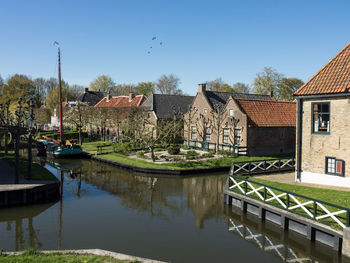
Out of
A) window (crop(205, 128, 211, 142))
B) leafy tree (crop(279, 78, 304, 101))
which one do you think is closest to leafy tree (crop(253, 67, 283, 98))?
leafy tree (crop(279, 78, 304, 101))

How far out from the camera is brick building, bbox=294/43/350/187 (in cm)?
1762

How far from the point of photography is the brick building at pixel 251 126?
3375 centimetres

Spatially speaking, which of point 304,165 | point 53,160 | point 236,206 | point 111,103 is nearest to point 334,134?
point 304,165

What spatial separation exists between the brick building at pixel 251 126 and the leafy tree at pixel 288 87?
3416 cm

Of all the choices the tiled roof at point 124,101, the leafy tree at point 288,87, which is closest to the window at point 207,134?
the tiled roof at point 124,101

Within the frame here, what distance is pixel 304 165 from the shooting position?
1977cm

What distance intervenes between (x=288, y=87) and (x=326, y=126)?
56074mm

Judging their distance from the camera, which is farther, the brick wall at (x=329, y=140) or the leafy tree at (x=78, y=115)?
the leafy tree at (x=78, y=115)

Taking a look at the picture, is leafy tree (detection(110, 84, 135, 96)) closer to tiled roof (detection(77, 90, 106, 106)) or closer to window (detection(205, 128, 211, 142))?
tiled roof (detection(77, 90, 106, 106))

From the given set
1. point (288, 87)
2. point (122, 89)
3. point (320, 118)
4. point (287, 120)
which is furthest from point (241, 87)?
point (320, 118)

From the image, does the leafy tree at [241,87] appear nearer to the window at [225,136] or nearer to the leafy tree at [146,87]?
the leafy tree at [146,87]

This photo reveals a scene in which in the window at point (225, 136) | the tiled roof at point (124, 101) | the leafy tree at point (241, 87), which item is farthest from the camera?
the leafy tree at point (241, 87)

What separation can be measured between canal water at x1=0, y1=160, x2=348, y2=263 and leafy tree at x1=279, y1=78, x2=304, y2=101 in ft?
177

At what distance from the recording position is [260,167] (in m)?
23.9
